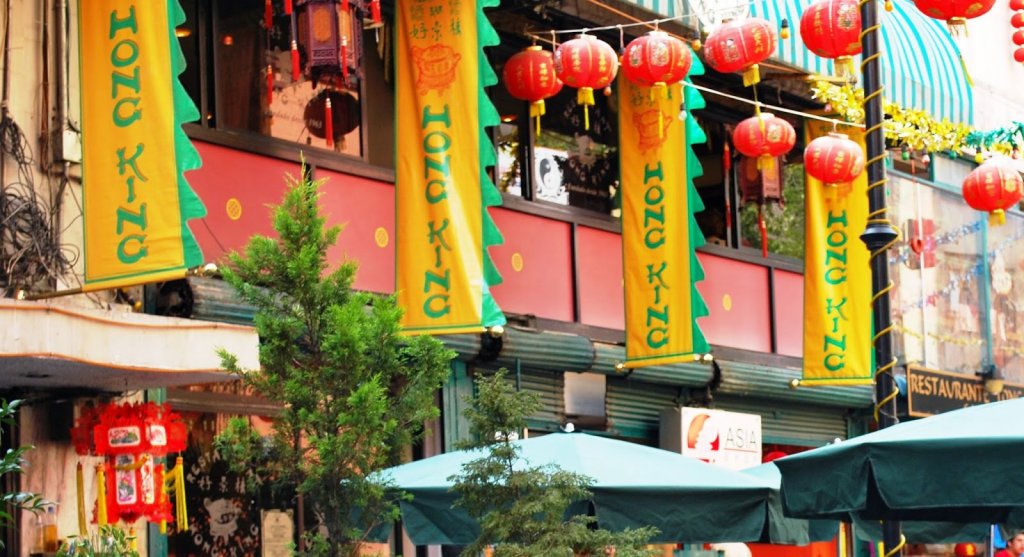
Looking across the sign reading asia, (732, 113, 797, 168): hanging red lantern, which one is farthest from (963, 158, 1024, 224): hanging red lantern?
the sign reading asia

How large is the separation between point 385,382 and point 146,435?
2.34 meters

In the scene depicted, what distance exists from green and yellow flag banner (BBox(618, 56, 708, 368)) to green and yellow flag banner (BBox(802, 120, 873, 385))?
2.62 metres

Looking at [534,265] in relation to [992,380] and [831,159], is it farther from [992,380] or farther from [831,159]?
[992,380]

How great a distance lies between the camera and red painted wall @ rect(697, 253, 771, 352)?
61.6 feet

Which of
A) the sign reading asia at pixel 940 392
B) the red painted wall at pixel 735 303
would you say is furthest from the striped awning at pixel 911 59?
the sign reading asia at pixel 940 392

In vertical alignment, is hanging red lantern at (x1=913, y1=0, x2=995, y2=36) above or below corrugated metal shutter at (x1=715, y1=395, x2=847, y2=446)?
above

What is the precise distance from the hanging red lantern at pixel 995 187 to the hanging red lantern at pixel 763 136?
72.5 inches

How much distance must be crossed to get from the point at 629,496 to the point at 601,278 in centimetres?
673

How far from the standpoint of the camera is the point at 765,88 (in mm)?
19766

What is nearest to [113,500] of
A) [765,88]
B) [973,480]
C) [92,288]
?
[92,288]

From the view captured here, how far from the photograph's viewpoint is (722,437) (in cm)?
1800

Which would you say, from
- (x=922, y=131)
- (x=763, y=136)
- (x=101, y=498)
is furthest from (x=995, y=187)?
(x=101, y=498)

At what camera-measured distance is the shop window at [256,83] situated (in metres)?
13.2

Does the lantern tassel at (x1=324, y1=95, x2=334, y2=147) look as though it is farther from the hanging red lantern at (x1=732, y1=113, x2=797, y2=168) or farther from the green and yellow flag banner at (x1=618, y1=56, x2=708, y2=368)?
the hanging red lantern at (x1=732, y1=113, x2=797, y2=168)
